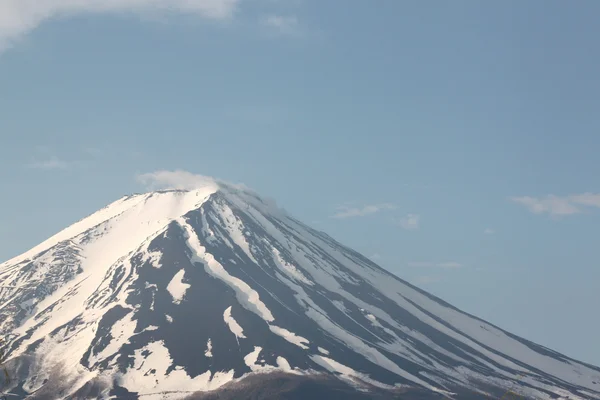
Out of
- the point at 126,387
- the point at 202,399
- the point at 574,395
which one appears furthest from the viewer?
the point at 574,395

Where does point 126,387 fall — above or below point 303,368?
below

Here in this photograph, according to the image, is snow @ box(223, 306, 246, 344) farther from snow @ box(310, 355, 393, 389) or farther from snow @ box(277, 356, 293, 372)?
snow @ box(310, 355, 393, 389)

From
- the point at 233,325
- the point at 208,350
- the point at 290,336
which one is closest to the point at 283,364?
the point at 290,336

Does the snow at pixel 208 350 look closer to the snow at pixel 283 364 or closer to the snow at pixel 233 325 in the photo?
the snow at pixel 233 325

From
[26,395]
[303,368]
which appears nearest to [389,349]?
[303,368]

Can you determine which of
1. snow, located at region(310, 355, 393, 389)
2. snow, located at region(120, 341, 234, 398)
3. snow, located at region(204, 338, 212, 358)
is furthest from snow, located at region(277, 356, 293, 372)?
snow, located at region(204, 338, 212, 358)

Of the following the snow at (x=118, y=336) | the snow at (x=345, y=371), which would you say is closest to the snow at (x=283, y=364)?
the snow at (x=345, y=371)

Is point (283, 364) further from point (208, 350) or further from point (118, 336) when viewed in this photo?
point (118, 336)

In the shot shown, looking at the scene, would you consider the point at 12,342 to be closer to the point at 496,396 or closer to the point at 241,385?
the point at 241,385
